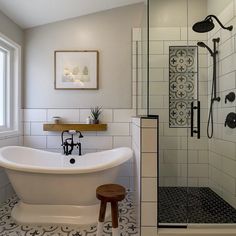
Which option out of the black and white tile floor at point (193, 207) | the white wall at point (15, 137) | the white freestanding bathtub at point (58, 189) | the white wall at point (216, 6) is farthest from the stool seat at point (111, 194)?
the white wall at point (216, 6)

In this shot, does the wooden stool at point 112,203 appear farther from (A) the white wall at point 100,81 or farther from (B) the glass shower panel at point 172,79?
(A) the white wall at point 100,81

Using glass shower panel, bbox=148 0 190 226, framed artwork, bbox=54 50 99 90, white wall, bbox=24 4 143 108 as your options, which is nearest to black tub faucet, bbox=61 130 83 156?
white wall, bbox=24 4 143 108

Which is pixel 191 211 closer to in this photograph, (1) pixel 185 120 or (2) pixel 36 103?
(1) pixel 185 120

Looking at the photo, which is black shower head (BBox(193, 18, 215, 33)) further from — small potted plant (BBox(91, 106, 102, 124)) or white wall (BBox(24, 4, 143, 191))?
small potted plant (BBox(91, 106, 102, 124))

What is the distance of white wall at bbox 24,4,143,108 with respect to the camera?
2.90 metres

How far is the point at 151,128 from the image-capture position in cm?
166

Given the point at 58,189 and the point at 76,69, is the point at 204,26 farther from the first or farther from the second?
the point at 58,189

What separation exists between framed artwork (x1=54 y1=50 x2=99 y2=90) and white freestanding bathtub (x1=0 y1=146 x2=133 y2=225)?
3.93 ft

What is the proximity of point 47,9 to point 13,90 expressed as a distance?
44.2 inches

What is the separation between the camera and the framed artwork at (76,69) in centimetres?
289

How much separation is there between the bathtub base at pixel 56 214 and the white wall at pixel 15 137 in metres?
0.51

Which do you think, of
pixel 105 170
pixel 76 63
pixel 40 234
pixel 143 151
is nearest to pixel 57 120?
pixel 76 63

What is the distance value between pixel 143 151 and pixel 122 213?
980 mm

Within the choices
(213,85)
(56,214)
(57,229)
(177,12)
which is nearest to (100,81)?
(177,12)
